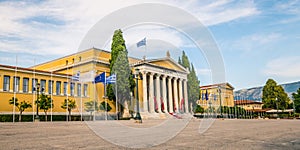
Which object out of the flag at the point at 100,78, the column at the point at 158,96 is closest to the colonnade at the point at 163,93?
the column at the point at 158,96

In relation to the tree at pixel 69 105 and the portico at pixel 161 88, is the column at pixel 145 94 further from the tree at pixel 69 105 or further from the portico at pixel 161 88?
the tree at pixel 69 105

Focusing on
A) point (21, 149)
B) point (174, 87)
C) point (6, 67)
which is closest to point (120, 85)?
point (6, 67)

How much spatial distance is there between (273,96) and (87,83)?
167 ft

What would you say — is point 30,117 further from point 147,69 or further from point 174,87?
point 174,87

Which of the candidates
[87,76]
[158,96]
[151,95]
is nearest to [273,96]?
[158,96]

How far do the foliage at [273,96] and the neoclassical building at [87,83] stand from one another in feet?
83.4

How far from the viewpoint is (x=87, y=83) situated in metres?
47.5

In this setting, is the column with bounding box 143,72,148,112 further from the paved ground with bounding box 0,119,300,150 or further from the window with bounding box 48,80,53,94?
the paved ground with bounding box 0,119,300,150

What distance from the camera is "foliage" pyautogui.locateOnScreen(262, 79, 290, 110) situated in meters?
72.4

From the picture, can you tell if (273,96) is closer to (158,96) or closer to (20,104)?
(158,96)

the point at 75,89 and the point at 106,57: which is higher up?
the point at 106,57

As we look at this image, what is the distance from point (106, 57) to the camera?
52.1 meters

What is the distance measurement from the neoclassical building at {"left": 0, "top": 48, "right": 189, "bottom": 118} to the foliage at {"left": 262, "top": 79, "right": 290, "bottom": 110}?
25407 millimetres

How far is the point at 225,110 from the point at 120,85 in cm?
3488
